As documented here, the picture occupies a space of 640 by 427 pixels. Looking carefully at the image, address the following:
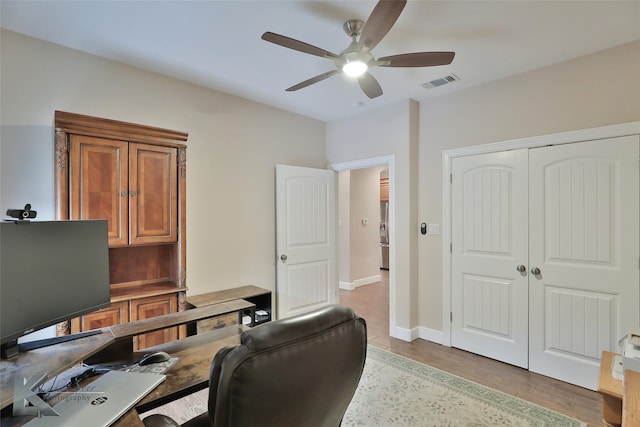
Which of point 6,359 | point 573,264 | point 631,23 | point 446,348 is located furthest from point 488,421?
point 631,23

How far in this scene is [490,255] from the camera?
3.13m

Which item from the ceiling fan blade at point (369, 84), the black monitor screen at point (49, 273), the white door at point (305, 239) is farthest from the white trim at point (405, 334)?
the black monitor screen at point (49, 273)

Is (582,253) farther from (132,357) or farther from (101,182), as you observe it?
(101,182)

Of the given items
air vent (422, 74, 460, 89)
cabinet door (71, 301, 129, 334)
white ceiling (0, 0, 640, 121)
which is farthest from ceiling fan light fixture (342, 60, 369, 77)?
cabinet door (71, 301, 129, 334)

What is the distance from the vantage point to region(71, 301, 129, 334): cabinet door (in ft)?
7.08

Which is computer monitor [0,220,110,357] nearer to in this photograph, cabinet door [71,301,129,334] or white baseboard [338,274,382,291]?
cabinet door [71,301,129,334]

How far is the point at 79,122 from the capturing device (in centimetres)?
215

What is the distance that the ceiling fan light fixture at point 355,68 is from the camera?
2.12 meters

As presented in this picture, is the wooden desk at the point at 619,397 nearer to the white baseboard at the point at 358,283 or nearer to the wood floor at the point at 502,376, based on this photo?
the wood floor at the point at 502,376

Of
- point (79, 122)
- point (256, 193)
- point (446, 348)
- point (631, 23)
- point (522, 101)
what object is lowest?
point (446, 348)

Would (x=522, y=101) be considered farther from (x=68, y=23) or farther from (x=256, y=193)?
(x=68, y=23)

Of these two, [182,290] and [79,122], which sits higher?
[79,122]

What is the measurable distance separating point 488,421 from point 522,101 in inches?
105

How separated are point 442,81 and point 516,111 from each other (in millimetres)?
738
